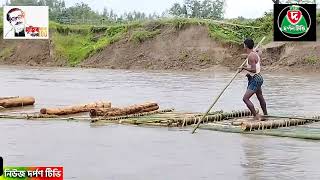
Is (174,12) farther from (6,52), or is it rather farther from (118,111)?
(118,111)

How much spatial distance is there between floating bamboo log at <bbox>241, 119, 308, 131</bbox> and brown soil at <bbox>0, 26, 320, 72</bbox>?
31423 mm

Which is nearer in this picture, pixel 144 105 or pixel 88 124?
pixel 88 124

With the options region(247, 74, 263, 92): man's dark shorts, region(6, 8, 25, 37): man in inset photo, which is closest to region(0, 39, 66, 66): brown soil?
region(6, 8, 25, 37): man in inset photo

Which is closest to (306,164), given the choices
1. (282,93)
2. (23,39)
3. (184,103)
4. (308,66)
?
(184,103)

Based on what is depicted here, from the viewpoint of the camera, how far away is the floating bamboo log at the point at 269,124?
12523 millimetres

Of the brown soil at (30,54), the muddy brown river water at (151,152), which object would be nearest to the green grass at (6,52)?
the brown soil at (30,54)

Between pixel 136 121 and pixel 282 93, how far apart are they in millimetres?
11989

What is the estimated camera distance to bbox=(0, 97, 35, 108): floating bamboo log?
57.5 feet

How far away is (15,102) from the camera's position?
17938mm

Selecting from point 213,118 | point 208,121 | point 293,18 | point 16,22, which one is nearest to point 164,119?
point 208,121

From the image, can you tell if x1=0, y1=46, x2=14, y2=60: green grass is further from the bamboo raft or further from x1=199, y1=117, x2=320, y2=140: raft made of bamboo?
x1=199, y1=117, x2=320, y2=140: raft made of bamboo

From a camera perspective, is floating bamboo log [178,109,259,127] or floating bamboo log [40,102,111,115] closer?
floating bamboo log [178,109,259,127]

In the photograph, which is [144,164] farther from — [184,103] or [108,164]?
[184,103]

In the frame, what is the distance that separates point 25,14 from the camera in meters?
59.1
